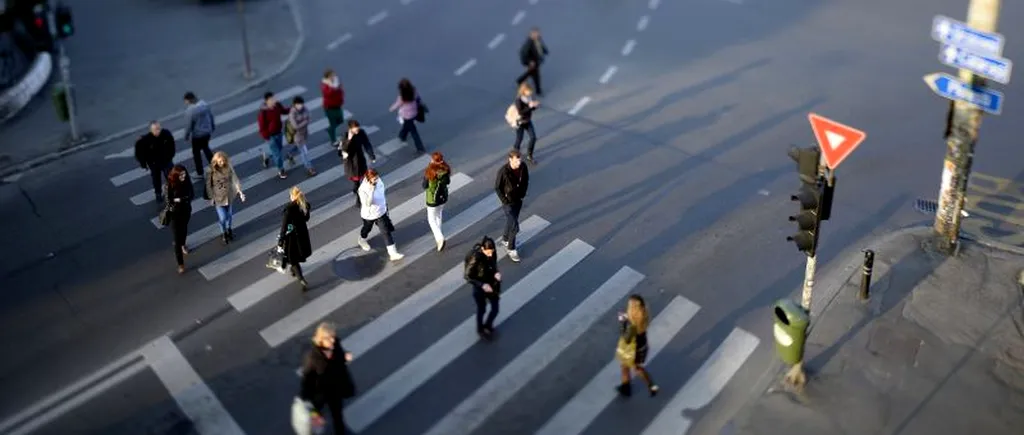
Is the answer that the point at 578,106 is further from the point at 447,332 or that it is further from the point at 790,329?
the point at 790,329

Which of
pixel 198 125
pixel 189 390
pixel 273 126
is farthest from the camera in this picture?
pixel 198 125

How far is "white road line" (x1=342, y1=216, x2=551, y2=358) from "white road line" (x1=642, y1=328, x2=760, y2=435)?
3.54 meters

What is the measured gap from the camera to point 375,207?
1357 centimetres

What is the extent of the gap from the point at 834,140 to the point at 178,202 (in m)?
8.82

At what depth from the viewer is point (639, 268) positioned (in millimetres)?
13867

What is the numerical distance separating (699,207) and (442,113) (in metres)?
6.22

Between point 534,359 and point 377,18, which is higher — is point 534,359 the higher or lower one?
the lower one

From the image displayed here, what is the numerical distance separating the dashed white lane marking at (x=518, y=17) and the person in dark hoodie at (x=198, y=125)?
10.1 metres

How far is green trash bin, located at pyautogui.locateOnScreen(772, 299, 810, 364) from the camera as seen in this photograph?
1067 centimetres

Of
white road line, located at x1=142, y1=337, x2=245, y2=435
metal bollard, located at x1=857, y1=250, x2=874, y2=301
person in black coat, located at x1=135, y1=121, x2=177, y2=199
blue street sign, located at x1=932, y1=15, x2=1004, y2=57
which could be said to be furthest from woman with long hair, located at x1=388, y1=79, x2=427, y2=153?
blue street sign, located at x1=932, y1=15, x2=1004, y2=57

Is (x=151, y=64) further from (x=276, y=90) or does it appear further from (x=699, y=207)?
(x=699, y=207)

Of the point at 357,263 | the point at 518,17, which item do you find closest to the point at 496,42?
the point at 518,17

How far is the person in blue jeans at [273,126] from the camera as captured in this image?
52.9 ft

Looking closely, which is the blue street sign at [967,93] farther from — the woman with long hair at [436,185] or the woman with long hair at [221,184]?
the woman with long hair at [221,184]
